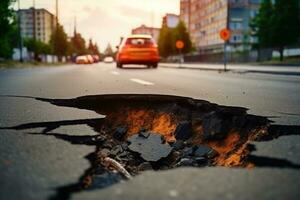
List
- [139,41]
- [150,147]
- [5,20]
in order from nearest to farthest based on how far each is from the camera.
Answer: [150,147], [139,41], [5,20]

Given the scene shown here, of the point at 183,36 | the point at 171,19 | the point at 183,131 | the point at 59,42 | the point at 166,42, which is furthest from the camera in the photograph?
the point at 171,19

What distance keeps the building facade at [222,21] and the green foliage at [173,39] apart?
637 centimetres

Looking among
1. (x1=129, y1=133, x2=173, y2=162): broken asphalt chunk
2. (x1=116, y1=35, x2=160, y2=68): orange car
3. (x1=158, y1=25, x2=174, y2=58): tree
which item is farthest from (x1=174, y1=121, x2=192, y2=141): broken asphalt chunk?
(x1=158, y1=25, x2=174, y2=58): tree

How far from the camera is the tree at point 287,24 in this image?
38.0 metres

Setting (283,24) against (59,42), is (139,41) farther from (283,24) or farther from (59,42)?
(59,42)

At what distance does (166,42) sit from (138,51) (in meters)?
61.8

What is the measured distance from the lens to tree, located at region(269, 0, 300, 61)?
3803cm

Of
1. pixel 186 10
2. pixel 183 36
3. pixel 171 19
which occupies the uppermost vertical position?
pixel 171 19

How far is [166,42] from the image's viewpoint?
81.7 meters

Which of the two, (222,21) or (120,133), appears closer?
(120,133)

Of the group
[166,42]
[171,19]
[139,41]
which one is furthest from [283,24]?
[171,19]

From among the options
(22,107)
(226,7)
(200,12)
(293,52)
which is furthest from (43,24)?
(22,107)

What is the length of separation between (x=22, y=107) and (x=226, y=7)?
72.2m

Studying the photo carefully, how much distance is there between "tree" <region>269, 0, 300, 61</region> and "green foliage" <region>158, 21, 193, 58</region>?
35588 mm
